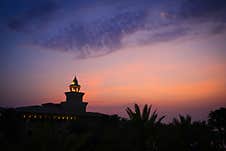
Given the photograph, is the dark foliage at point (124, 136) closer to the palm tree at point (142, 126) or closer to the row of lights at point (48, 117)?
the palm tree at point (142, 126)

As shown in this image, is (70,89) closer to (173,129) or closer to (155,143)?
(173,129)

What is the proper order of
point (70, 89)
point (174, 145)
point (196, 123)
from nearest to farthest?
point (174, 145)
point (196, 123)
point (70, 89)

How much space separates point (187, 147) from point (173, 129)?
6.78ft

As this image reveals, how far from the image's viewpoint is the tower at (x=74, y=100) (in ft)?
189

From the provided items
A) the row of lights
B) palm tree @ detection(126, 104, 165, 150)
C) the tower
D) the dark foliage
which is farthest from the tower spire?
palm tree @ detection(126, 104, 165, 150)

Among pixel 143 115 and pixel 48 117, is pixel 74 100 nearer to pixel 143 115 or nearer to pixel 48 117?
pixel 48 117

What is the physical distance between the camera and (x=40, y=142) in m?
14.7

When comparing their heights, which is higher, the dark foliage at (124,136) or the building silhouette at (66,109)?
the building silhouette at (66,109)

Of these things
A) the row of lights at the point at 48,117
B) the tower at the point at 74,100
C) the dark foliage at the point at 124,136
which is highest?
the tower at the point at 74,100

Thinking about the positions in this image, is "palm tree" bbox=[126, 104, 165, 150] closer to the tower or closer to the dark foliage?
the dark foliage

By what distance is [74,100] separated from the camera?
Answer: 58.4 meters

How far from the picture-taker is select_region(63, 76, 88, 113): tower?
189 ft

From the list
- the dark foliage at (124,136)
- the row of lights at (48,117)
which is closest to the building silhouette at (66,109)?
the row of lights at (48,117)

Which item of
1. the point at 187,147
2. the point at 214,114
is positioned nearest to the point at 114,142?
the point at 187,147
